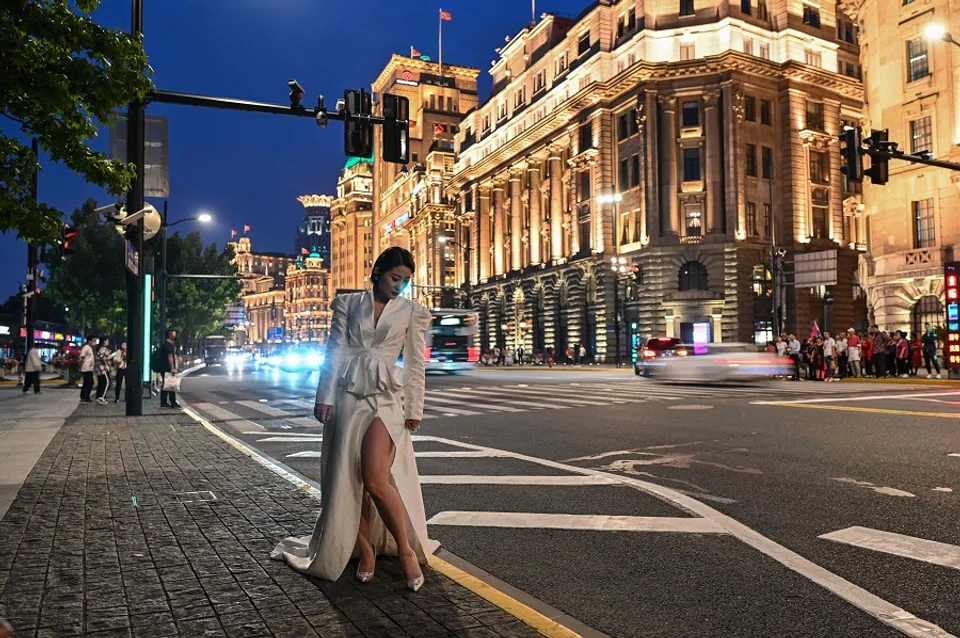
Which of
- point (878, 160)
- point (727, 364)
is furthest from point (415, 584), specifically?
point (727, 364)

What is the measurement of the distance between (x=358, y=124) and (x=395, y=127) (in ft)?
2.18

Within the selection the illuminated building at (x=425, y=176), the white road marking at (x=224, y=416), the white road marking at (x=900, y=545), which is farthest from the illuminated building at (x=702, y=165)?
the white road marking at (x=900, y=545)

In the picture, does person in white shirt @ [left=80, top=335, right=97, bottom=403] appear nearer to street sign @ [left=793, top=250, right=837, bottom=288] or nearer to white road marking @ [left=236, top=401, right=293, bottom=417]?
white road marking @ [left=236, top=401, right=293, bottom=417]

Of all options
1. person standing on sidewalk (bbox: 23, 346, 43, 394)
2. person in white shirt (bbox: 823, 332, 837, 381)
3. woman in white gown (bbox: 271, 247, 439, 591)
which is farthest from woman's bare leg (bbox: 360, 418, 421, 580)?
person in white shirt (bbox: 823, 332, 837, 381)

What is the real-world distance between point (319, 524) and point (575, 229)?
56.9m

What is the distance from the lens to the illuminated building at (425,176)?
94562 mm

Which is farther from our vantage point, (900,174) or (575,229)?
(575,229)

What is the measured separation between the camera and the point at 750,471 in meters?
7.84

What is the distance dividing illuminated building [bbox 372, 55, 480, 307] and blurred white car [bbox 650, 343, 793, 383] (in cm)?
5916

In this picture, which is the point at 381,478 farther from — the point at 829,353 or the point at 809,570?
the point at 829,353

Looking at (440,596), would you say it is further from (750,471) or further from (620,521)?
(750,471)

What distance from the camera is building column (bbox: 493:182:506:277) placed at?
7431 centimetres

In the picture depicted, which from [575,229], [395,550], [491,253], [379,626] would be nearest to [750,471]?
[395,550]

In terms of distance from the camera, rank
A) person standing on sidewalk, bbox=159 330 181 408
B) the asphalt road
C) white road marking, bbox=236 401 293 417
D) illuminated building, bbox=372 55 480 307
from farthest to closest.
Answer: illuminated building, bbox=372 55 480 307 < person standing on sidewalk, bbox=159 330 181 408 < white road marking, bbox=236 401 293 417 < the asphalt road
